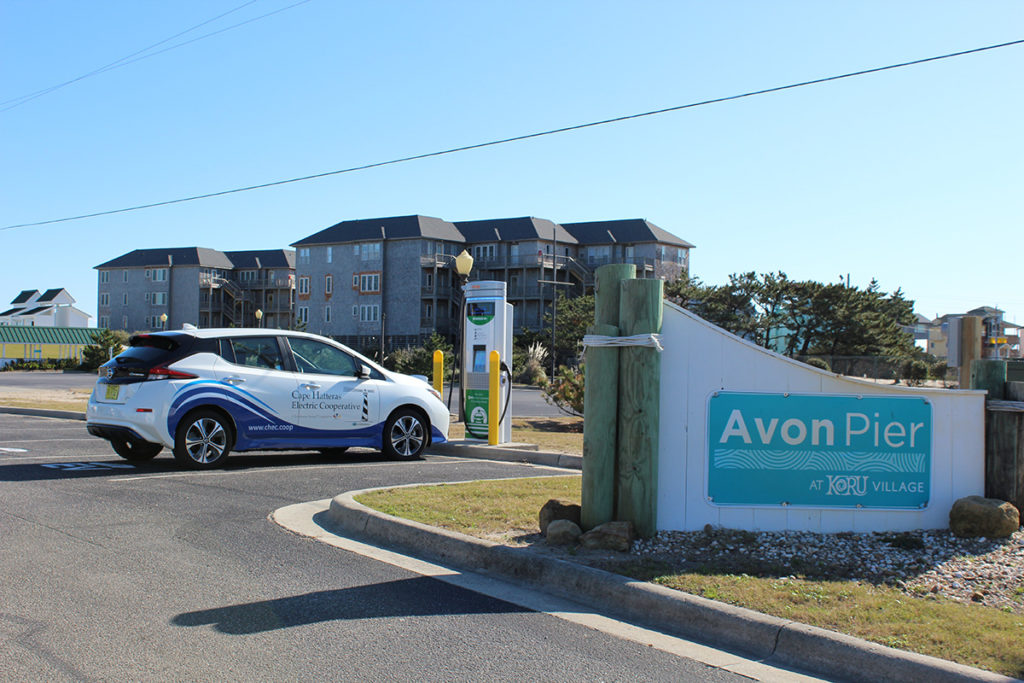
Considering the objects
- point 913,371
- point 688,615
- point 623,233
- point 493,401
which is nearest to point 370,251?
point 623,233

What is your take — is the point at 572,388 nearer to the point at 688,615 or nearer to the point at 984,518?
the point at 984,518

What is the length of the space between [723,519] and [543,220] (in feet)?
232

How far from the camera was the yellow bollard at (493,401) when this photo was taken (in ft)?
45.6

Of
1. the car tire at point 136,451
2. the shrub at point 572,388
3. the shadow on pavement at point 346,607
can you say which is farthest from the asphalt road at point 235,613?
the shrub at point 572,388

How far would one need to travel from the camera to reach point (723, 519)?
6293mm

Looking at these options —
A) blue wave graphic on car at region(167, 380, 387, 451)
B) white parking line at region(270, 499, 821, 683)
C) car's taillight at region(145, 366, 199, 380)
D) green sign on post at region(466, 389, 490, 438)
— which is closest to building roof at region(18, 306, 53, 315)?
green sign on post at region(466, 389, 490, 438)

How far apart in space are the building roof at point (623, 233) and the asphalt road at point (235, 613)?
66281 mm

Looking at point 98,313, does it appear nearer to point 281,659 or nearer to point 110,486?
point 110,486

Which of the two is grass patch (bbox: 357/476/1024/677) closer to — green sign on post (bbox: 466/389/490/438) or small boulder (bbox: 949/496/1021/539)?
small boulder (bbox: 949/496/1021/539)

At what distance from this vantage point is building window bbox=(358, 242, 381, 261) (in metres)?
74.7

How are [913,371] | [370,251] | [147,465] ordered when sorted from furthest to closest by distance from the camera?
[370,251]
[913,371]
[147,465]

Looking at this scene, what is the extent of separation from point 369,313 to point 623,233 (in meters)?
22.0

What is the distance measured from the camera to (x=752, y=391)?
635 cm

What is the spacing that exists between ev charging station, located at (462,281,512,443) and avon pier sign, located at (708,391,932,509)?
8031 mm
